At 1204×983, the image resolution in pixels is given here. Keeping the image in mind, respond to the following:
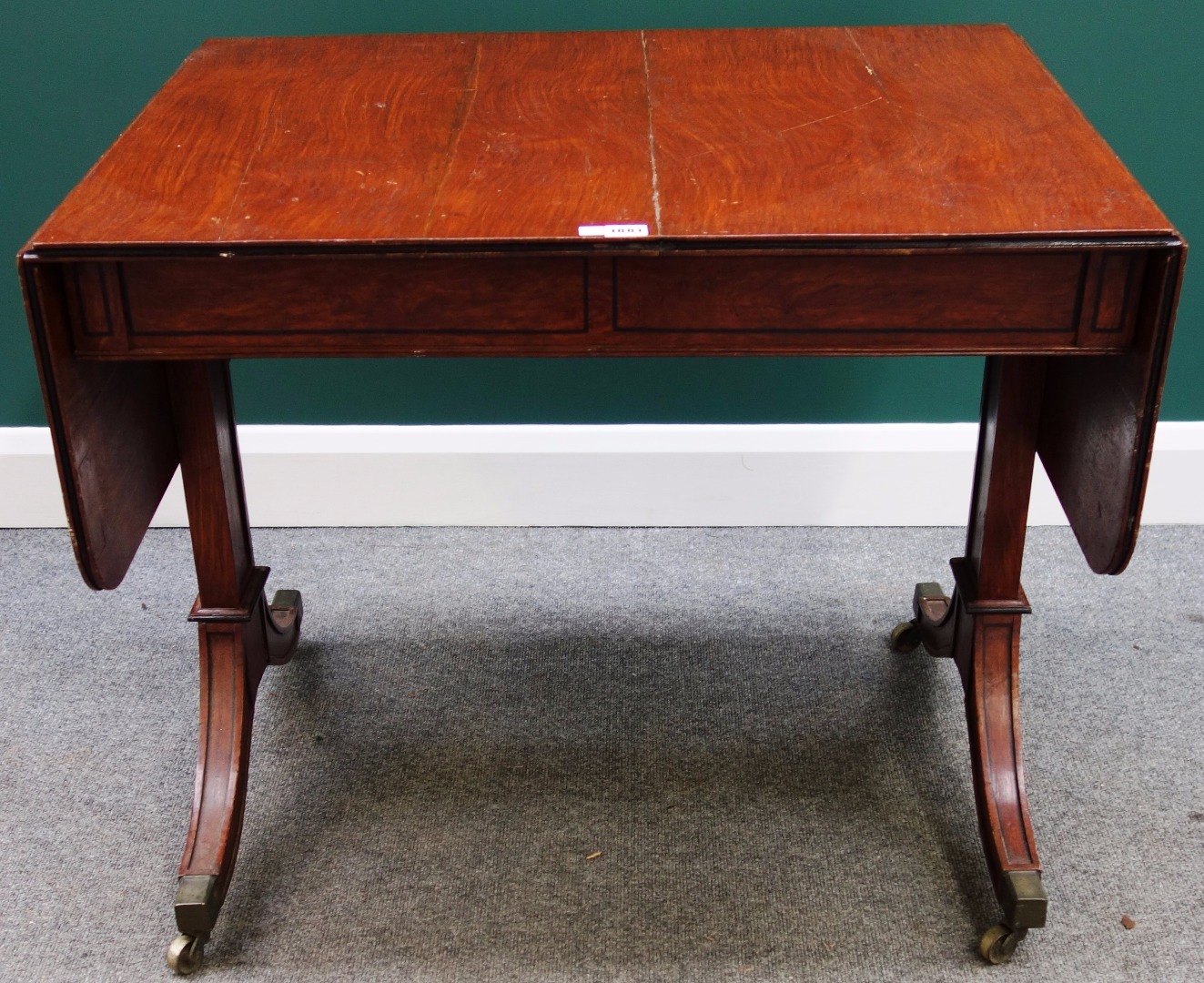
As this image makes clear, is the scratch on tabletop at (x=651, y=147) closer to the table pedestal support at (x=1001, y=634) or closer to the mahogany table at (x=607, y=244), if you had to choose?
the mahogany table at (x=607, y=244)

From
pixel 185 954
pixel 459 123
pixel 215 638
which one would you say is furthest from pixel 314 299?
pixel 185 954

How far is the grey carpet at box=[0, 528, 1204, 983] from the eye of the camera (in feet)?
5.39

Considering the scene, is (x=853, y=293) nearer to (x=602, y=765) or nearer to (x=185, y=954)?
(x=602, y=765)

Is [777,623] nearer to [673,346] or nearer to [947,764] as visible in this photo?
[947,764]

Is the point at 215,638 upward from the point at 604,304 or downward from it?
downward

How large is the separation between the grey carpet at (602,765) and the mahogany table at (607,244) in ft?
0.46

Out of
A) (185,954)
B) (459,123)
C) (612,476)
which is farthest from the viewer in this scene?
(612,476)

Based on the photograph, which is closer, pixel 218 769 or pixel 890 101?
pixel 890 101

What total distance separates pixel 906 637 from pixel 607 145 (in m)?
1.01

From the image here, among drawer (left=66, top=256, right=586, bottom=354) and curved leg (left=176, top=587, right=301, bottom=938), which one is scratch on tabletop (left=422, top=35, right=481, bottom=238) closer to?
drawer (left=66, top=256, right=586, bottom=354)

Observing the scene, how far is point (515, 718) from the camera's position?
200cm

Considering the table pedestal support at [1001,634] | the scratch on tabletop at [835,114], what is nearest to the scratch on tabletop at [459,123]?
the scratch on tabletop at [835,114]

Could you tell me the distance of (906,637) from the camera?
211 cm

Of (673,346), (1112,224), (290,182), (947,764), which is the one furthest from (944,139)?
(947,764)
